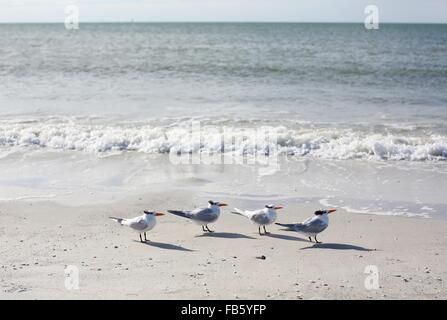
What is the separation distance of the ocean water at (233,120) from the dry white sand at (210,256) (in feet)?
3.69

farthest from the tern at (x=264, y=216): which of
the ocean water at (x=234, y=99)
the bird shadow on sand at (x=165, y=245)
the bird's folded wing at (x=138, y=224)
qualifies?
the ocean water at (x=234, y=99)

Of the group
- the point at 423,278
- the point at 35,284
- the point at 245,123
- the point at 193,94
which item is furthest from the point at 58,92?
the point at 423,278

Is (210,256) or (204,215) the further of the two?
(204,215)

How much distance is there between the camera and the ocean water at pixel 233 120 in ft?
36.6

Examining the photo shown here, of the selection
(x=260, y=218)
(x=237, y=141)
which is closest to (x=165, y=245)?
(x=260, y=218)

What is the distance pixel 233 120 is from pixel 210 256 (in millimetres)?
9643

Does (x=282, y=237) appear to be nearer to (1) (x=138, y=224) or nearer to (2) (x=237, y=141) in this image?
(1) (x=138, y=224)

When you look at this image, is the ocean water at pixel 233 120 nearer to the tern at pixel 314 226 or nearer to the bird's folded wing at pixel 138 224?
the tern at pixel 314 226

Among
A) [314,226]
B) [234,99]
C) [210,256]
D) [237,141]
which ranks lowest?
[210,256]

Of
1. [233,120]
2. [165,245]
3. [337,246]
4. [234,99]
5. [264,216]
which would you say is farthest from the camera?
[234,99]

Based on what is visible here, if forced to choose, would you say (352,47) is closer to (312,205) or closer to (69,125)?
(69,125)

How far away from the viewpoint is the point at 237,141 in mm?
14117

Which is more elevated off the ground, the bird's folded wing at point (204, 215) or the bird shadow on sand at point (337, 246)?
the bird's folded wing at point (204, 215)

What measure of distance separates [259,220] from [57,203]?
361 cm
